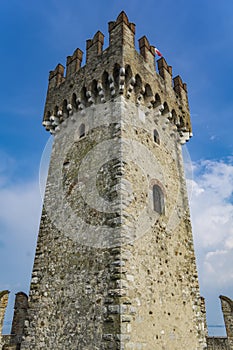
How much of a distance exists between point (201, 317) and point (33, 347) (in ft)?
17.0

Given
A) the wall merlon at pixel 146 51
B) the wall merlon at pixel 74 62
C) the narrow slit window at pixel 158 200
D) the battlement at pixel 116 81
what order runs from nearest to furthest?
the narrow slit window at pixel 158 200 → the battlement at pixel 116 81 → the wall merlon at pixel 146 51 → the wall merlon at pixel 74 62

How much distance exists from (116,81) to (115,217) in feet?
15.8

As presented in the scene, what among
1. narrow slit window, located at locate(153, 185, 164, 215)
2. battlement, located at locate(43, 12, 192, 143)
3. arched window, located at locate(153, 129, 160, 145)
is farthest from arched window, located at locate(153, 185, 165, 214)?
battlement, located at locate(43, 12, 192, 143)

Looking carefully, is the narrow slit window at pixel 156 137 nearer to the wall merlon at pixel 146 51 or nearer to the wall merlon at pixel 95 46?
the wall merlon at pixel 146 51

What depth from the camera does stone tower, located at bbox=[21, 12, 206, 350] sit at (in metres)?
6.52

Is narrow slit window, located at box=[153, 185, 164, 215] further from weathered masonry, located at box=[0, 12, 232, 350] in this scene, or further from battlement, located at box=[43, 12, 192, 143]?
battlement, located at box=[43, 12, 192, 143]

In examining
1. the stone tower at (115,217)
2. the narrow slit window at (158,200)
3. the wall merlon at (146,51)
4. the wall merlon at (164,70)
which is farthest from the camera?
the wall merlon at (164,70)

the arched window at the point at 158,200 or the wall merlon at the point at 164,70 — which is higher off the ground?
the wall merlon at the point at 164,70

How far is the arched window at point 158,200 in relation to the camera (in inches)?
340

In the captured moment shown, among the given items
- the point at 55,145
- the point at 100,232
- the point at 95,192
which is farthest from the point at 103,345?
the point at 55,145

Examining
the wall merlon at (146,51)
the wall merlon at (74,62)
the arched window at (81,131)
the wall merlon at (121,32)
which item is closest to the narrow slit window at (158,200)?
A: the arched window at (81,131)

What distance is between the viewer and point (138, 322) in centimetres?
621

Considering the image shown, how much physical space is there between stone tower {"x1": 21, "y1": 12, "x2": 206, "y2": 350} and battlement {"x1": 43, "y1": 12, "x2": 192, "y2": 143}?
0.05 metres

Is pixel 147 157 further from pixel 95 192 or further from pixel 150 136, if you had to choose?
pixel 95 192
